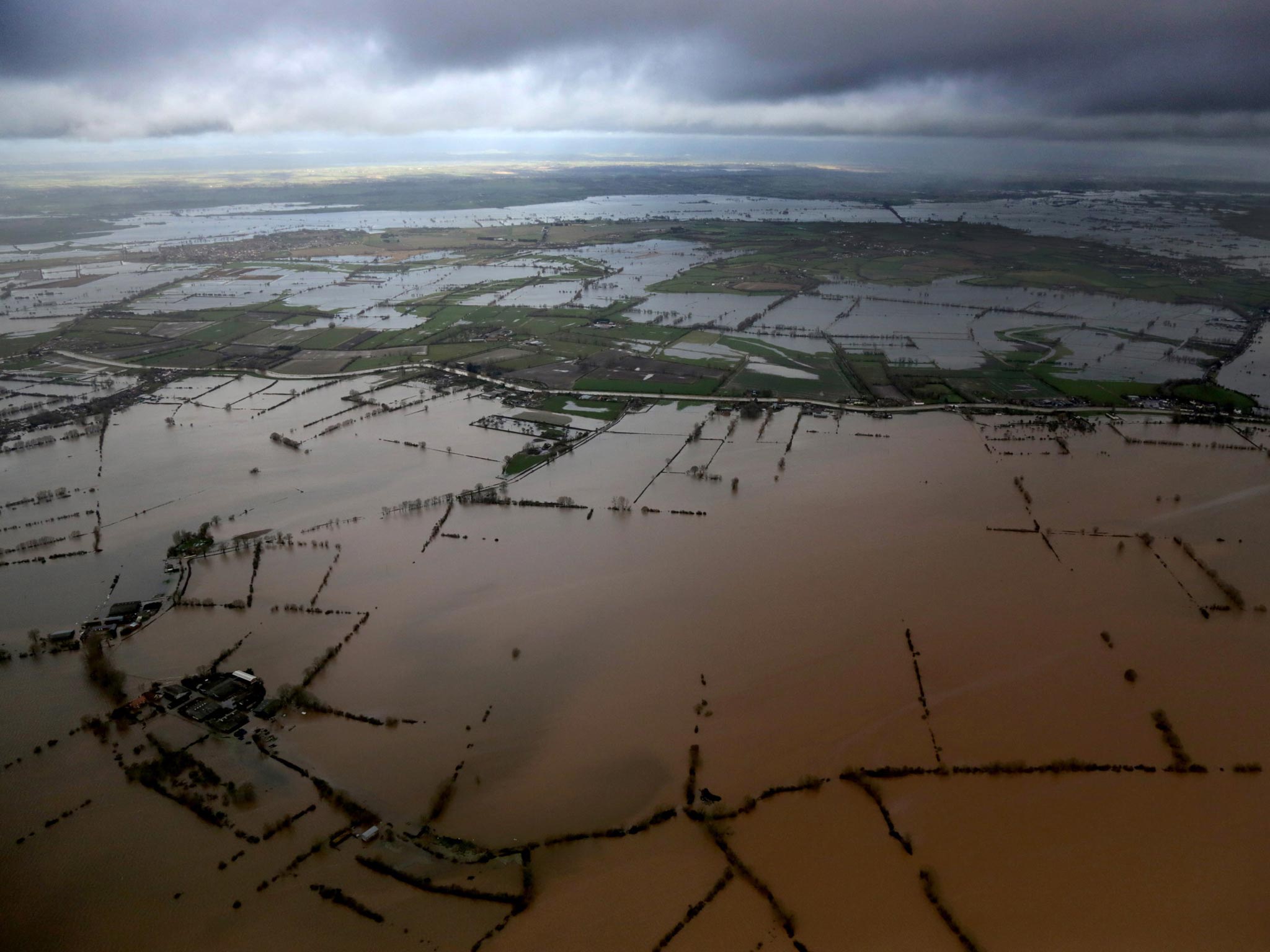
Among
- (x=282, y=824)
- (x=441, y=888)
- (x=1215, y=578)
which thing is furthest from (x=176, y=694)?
(x=1215, y=578)

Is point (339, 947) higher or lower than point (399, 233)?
lower

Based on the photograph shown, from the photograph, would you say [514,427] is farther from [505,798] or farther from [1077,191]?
[1077,191]

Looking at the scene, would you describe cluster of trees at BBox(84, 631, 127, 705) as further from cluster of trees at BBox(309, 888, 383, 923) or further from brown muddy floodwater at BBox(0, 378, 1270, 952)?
cluster of trees at BBox(309, 888, 383, 923)

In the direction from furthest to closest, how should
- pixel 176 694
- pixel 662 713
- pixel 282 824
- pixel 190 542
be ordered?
1. pixel 190 542
2. pixel 176 694
3. pixel 662 713
4. pixel 282 824

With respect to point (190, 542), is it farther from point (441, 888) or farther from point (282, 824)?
point (441, 888)

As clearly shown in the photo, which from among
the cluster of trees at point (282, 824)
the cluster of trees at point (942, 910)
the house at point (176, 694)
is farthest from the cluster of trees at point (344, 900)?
the cluster of trees at point (942, 910)

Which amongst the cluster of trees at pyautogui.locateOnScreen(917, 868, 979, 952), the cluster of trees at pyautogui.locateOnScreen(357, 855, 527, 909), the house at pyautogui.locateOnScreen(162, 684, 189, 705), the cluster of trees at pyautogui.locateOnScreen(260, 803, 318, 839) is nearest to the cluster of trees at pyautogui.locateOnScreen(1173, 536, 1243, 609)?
the cluster of trees at pyautogui.locateOnScreen(917, 868, 979, 952)

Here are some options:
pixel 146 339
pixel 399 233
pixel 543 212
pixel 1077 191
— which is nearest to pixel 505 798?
pixel 146 339

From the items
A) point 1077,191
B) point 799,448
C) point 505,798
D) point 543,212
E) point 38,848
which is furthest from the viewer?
point 1077,191
